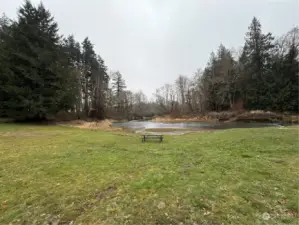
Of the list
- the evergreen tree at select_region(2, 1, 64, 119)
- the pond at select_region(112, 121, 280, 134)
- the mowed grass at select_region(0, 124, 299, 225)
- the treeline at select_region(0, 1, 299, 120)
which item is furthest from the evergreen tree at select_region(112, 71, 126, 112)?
the mowed grass at select_region(0, 124, 299, 225)

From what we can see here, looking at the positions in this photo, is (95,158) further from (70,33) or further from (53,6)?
(70,33)

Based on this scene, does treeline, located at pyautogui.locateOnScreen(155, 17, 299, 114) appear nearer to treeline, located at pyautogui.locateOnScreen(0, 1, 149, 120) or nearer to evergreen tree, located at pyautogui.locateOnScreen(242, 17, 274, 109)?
evergreen tree, located at pyautogui.locateOnScreen(242, 17, 274, 109)

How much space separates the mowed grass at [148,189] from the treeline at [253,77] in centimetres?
3467

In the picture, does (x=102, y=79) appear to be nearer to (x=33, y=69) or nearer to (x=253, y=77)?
(x=33, y=69)

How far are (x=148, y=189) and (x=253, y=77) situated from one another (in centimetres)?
4201

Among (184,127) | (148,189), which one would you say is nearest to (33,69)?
(184,127)

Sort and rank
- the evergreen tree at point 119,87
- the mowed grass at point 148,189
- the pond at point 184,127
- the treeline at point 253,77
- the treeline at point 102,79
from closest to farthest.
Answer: the mowed grass at point 148,189 < the treeline at point 102,79 < the pond at point 184,127 < the treeline at point 253,77 < the evergreen tree at point 119,87

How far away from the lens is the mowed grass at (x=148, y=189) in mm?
2854

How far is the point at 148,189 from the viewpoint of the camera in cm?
375

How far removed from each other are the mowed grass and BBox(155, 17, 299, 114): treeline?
114 feet

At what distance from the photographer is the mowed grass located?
2.85m

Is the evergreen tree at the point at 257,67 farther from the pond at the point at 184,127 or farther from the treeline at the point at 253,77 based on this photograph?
the pond at the point at 184,127

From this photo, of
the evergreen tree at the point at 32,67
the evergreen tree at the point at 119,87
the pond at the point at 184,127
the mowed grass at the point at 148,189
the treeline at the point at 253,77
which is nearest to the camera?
the mowed grass at the point at 148,189

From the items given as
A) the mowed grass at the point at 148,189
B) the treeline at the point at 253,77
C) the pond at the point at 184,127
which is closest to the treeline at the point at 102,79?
the treeline at the point at 253,77
